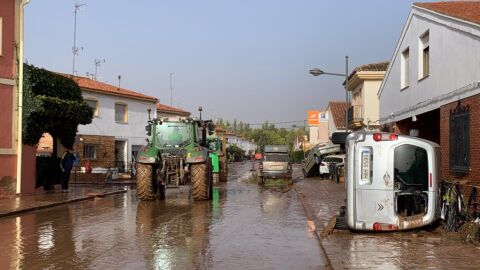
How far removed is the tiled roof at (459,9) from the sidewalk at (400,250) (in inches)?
183

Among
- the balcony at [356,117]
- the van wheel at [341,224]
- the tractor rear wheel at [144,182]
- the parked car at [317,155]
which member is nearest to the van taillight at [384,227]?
the van wheel at [341,224]

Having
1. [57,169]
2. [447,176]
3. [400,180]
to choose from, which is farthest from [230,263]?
[57,169]

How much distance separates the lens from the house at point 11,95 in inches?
762

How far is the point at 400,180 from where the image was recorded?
999 centimetres

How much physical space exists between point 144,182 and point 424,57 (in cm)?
979

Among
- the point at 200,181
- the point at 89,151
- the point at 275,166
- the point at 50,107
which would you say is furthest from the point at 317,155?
the point at 50,107

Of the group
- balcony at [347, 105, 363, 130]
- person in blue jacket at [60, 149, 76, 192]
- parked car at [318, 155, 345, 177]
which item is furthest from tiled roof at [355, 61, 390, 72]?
person in blue jacket at [60, 149, 76, 192]

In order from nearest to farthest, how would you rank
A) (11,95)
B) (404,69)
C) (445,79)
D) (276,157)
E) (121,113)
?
(445,79) → (404,69) → (11,95) → (276,157) → (121,113)

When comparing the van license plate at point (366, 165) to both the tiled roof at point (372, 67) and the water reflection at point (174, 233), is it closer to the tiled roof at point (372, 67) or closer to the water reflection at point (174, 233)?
the water reflection at point (174, 233)

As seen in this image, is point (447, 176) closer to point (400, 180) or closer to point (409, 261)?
point (400, 180)

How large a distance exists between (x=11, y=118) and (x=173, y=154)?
595 centimetres

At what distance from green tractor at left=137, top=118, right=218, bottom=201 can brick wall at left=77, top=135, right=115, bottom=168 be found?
804 inches

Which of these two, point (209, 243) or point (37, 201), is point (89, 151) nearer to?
point (37, 201)

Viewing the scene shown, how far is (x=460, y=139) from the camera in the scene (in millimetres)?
12242
